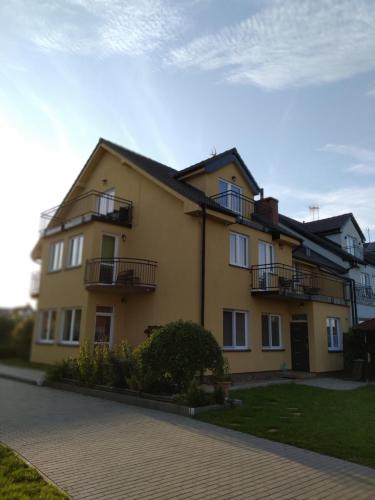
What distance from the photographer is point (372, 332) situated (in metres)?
18.9

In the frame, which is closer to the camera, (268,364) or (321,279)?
(268,364)

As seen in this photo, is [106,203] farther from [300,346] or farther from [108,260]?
[300,346]

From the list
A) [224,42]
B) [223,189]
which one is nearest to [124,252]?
[223,189]

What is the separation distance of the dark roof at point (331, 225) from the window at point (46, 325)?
18064mm

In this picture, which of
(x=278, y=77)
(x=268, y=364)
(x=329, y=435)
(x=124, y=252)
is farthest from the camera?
(x=124, y=252)

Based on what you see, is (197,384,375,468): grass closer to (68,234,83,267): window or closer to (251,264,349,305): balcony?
(251,264,349,305): balcony

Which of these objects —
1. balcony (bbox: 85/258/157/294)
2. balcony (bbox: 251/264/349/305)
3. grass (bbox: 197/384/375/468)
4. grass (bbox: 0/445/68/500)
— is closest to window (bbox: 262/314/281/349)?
balcony (bbox: 251/264/349/305)

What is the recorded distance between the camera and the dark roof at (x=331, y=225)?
1063 inches

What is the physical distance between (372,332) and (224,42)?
15198mm

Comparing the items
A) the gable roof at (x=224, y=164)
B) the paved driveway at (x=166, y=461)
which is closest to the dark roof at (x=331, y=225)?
the gable roof at (x=224, y=164)

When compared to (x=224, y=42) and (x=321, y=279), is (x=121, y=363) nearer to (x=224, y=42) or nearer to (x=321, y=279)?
(x=224, y=42)

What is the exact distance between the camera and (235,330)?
52.9 ft

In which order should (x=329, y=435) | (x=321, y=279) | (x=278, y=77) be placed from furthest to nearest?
(x=321, y=279) < (x=278, y=77) < (x=329, y=435)

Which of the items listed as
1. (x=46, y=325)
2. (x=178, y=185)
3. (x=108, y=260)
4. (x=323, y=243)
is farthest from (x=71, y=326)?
(x=323, y=243)
